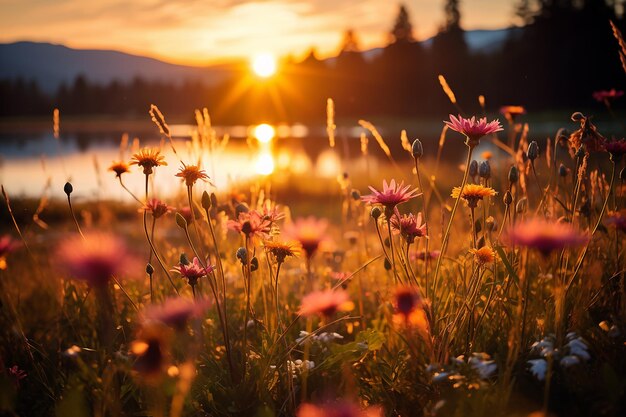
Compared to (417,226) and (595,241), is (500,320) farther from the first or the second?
(595,241)

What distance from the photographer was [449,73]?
43.3 m

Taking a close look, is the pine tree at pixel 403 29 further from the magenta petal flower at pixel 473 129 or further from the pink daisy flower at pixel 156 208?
the magenta petal flower at pixel 473 129

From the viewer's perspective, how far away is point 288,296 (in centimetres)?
296

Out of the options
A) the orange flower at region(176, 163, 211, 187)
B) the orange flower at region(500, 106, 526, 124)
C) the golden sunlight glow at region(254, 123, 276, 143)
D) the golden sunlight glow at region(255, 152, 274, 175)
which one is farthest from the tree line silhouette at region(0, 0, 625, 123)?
the orange flower at region(176, 163, 211, 187)

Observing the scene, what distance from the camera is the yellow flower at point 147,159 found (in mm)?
1972

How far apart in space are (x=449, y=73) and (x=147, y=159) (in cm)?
4440

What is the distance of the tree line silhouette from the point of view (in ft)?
118

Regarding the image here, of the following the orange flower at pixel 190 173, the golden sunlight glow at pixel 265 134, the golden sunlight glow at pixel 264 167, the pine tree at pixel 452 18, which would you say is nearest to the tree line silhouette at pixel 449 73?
the pine tree at pixel 452 18

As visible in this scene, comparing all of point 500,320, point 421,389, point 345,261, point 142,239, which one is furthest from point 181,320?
point 142,239

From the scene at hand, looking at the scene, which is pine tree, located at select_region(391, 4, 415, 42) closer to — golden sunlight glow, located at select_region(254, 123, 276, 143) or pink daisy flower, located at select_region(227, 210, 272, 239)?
golden sunlight glow, located at select_region(254, 123, 276, 143)

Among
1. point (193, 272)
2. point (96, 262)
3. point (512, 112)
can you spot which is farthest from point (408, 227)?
point (512, 112)

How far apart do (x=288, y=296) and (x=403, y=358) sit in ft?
3.61

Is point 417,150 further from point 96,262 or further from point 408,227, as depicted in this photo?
point 96,262

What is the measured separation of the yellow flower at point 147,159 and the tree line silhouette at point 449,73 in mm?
22713
